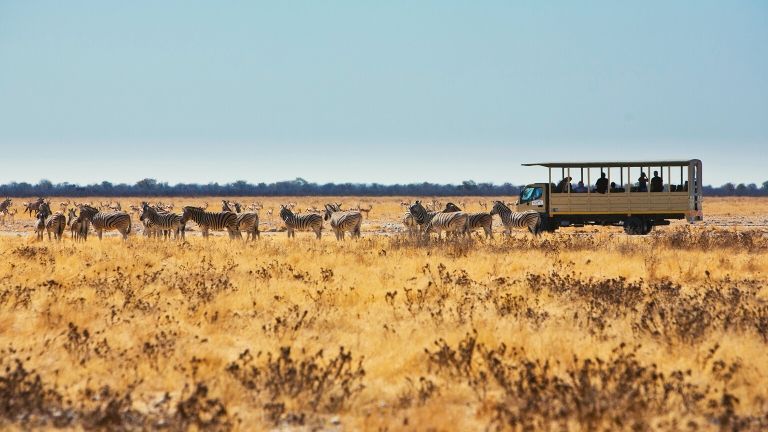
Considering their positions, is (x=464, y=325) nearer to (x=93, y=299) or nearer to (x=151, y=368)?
(x=151, y=368)

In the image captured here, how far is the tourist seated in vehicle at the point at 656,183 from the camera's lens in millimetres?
28766

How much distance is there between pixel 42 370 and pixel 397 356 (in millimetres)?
3837

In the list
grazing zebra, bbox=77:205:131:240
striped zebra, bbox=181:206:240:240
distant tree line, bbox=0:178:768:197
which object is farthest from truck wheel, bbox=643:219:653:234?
distant tree line, bbox=0:178:768:197

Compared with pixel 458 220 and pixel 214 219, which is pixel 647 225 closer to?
pixel 458 220

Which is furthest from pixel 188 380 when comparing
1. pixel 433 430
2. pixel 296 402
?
pixel 433 430

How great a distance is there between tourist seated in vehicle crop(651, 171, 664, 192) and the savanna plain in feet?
41.5

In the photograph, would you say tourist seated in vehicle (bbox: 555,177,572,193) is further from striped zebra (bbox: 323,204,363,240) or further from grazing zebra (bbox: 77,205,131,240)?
grazing zebra (bbox: 77,205,131,240)

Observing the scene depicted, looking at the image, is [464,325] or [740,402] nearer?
[740,402]

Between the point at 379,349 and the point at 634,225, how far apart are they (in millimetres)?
22345

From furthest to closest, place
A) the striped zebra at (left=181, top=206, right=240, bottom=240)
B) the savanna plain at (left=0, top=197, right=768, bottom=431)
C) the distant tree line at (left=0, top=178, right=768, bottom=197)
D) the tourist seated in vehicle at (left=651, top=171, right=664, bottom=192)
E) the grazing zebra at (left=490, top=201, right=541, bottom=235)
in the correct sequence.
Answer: the distant tree line at (left=0, top=178, right=768, bottom=197)
the tourist seated in vehicle at (left=651, top=171, right=664, bottom=192)
the grazing zebra at (left=490, top=201, right=541, bottom=235)
the striped zebra at (left=181, top=206, right=240, bottom=240)
the savanna plain at (left=0, top=197, right=768, bottom=431)

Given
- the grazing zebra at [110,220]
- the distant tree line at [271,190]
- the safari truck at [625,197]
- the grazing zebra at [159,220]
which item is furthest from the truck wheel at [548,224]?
the distant tree line at [271,190]

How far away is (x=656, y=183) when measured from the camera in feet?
94.4

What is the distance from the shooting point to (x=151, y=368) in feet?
27.2

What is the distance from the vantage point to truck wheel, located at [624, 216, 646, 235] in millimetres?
29219
